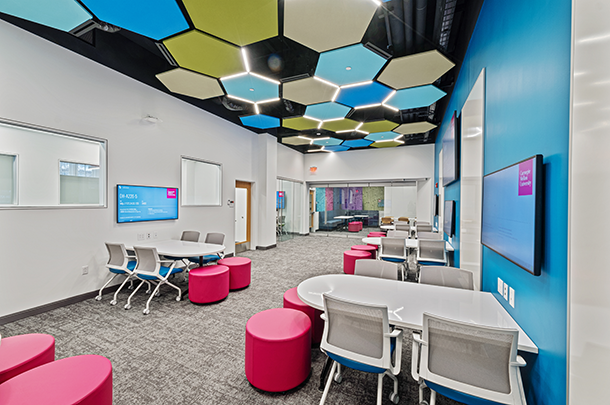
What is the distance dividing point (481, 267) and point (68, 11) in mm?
5506

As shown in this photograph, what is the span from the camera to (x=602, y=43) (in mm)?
929

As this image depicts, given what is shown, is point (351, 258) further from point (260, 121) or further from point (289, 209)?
point (289, 209)

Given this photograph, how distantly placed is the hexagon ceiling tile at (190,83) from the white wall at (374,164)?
6.50 m

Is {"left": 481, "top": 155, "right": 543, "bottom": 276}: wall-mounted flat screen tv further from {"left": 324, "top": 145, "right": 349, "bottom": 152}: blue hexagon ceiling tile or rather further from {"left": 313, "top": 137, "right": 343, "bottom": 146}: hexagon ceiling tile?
{"left": 324, "top": 145, "right": 349, "bottom": 152}: blue hexagon ceiling tile

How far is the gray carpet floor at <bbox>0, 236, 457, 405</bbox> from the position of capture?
206 centimetres

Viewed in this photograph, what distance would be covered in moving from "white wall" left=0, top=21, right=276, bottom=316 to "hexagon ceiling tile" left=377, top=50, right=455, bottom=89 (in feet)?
14.7

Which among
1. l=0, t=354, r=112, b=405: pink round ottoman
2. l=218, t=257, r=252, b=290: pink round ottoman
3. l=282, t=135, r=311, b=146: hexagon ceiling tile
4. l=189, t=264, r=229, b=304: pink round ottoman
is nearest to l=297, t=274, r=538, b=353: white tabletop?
l=0, t=354, r=112, b=405: pink round ottoman

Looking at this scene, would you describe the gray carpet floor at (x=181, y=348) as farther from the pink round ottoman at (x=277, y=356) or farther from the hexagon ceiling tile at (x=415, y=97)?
the hexagon ceiling tile at (x=415, y=97)

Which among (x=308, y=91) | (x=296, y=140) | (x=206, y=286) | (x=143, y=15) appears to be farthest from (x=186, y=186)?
(x=296, y=140)

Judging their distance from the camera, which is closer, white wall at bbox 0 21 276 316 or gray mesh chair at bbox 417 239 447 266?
white wall at bbox 0 21 276 316

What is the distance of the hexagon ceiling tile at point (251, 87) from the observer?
443 centimetres

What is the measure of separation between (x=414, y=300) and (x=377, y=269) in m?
0.85

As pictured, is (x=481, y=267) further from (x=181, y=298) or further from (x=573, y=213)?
(x=181, y=298)

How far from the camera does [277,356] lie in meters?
2.00
